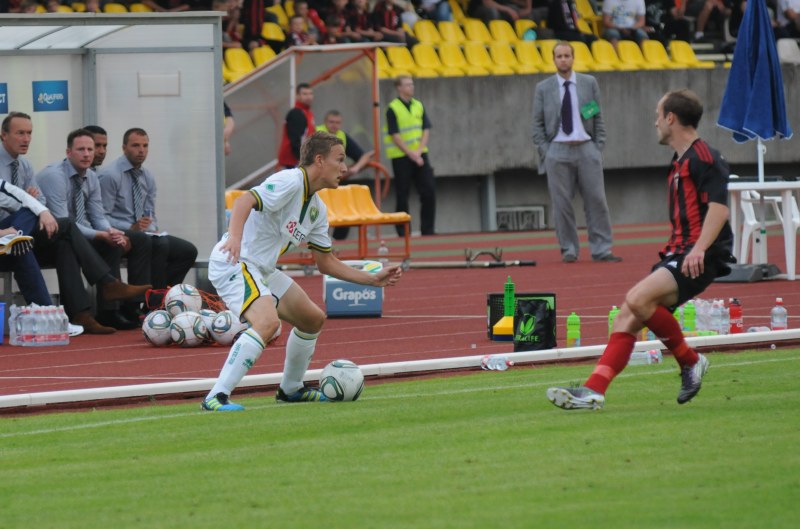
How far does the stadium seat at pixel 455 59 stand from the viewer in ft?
95.3

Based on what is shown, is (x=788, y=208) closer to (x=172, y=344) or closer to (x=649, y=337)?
(x=649, y=337)

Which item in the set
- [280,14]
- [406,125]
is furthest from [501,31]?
[406,125]

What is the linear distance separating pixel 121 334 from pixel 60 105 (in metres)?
3.04

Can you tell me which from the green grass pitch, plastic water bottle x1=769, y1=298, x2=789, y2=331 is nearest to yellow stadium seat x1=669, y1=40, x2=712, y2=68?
plastic water bottle x1=769, y1=298, x2=789, y2=331

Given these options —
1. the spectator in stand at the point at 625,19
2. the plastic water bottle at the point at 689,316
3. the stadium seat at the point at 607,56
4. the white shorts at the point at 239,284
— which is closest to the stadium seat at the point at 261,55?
the stadium seat at the point at 607,56

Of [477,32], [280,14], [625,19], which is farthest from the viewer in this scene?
[625,19]

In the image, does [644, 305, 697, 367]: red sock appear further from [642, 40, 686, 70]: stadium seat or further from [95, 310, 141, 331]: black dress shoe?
[642, 40, 686, 70]: stadium seat

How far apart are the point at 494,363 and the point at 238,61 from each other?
1519cm

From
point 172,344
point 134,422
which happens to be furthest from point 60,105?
point 134,422

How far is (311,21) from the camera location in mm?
26891

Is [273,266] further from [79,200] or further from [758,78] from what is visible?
[758,78]

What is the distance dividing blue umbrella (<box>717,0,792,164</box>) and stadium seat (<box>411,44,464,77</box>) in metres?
11.6

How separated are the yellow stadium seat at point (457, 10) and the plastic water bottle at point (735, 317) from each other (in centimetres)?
1879

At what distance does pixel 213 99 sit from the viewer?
1653cm
